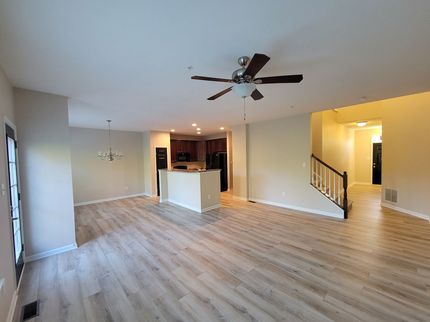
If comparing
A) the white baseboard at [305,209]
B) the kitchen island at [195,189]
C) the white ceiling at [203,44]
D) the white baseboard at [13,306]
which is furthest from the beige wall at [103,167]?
the white baseboard at [305,209]

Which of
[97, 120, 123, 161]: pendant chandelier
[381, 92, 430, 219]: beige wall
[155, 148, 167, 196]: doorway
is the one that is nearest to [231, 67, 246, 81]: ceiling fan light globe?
[381, 92, 430, 219]: beige wall

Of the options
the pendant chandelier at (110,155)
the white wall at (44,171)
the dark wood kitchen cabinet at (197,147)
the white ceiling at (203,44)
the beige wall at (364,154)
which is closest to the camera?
the white ceiling at (203,44)

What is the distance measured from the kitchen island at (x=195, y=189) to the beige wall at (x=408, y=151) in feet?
15.5

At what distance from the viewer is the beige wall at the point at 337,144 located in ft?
20.3

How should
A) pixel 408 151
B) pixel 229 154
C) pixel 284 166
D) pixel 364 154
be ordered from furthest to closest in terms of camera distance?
pixel 364 154 → pixel 229 154 → pixel 284 166 → pixel 408 151

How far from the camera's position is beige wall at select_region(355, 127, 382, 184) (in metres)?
8.95

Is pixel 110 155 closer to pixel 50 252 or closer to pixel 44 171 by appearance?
pixel 44 171

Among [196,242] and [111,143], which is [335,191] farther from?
[111,143]

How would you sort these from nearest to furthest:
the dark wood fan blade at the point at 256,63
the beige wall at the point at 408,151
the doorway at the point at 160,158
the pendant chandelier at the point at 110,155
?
the dark wood fan blade at the point at 256,63 < the beige wall at the point at 408,151 < the pendant chandelier at the point at 110,155 < the doorway at the point at 160,158

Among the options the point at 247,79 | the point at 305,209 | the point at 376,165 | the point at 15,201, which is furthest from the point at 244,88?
the point at 376,165

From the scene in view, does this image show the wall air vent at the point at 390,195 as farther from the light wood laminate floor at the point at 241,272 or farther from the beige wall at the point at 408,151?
the light wood laminate floor at the point at 241,272

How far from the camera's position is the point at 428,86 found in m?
3.12

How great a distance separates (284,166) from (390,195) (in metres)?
2.87

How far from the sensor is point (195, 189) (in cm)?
545
